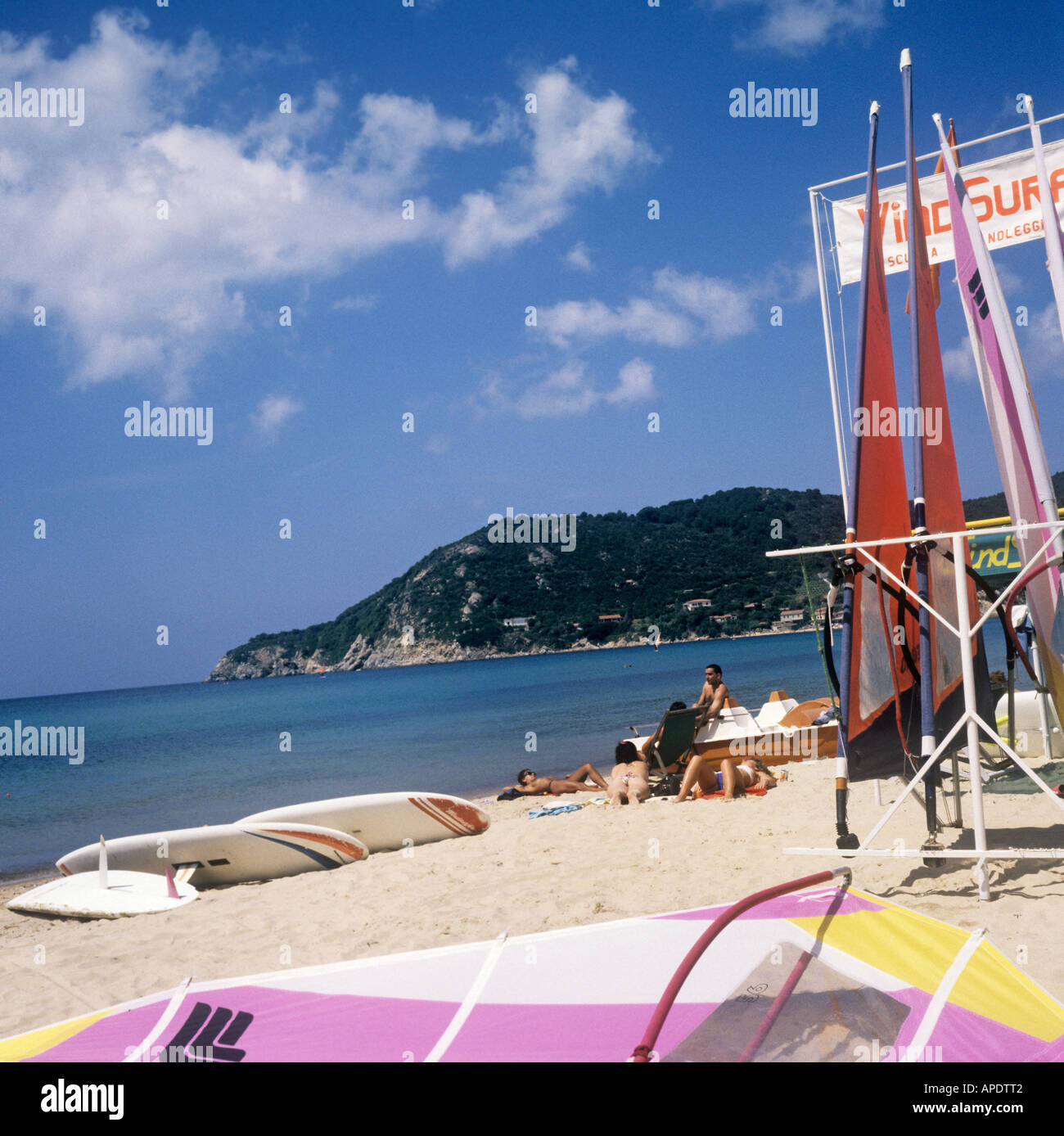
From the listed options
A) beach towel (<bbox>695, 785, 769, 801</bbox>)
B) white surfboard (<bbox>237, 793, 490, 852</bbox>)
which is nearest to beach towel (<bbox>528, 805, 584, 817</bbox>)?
white surfboard (<bbox>237, 793, 490, 852</bbox>)

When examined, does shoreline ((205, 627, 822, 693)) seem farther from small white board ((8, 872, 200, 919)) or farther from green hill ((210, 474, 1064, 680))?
small white board ((8, 872, 200, 919))

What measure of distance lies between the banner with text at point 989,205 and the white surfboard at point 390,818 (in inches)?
237

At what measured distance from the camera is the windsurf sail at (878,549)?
473 centimetres

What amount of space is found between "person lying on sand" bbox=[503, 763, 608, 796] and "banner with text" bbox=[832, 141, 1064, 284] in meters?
5.94

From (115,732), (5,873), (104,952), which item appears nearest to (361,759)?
(5,873)

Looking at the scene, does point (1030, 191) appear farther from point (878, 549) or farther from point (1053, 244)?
point (878, 549)

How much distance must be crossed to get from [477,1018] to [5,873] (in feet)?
31.5

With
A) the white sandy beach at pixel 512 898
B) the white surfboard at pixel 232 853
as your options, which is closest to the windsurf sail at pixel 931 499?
the white sandy beach at pixel 512 898

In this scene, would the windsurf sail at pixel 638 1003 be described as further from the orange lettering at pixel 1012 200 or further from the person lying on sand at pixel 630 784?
the orange lettering at pixel 1012 200

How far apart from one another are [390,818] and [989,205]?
24.7 ft

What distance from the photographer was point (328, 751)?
21797 millimetres

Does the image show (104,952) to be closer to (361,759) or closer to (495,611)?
(361,759)

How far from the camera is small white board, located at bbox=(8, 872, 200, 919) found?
5.84 meters

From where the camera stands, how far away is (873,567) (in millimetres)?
4812
